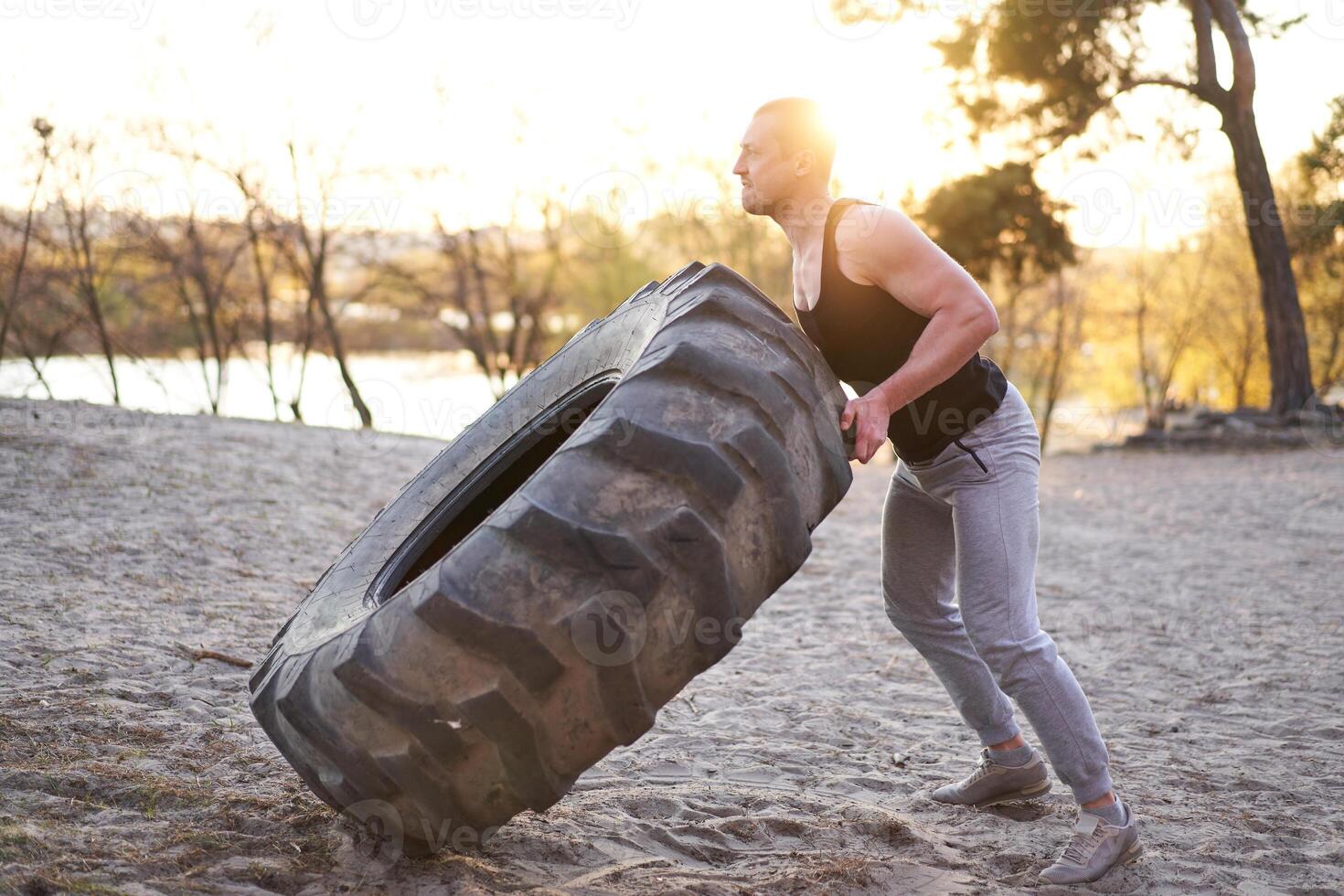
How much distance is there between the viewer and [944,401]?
112 inches

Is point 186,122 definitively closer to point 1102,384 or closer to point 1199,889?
point 1199,889

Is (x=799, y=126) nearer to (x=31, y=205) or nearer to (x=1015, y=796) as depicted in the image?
(x=1015, y=796)

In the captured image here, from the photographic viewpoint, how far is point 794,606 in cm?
696

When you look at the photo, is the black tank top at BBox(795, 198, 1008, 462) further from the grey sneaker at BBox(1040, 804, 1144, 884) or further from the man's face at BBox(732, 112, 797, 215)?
the grey sneaker at BBox(1040, 804, 1144, 884)

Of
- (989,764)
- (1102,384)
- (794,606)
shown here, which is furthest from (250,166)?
(1102,384)

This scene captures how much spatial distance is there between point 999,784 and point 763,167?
2.08 metres

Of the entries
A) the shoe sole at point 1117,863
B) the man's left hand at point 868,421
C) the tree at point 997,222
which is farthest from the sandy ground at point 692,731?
the tree at point 997,222

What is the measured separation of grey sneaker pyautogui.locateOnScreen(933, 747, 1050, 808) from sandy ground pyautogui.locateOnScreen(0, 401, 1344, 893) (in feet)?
0.16

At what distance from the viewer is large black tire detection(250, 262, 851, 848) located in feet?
7.34

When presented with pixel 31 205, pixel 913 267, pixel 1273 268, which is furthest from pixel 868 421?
pixel 1273 268

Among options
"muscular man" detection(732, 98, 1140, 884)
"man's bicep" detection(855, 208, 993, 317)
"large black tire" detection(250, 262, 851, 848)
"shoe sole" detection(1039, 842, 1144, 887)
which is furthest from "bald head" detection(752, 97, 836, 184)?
"shoe sole" detection(1039, 842, 1144, 887)

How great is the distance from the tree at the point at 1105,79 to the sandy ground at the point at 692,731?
11.1m

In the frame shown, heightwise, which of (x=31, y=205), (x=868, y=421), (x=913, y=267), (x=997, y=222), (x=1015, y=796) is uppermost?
(x=31, y=205)

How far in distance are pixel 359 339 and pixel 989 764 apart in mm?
32233
